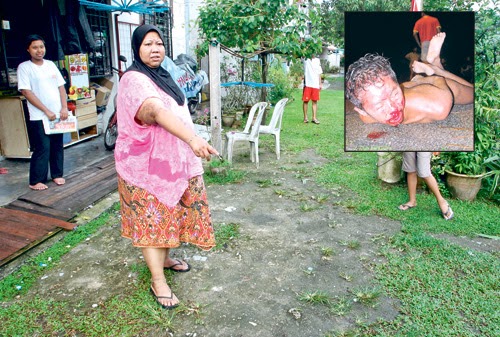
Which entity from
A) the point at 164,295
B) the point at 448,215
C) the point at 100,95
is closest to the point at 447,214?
the point at 448,215

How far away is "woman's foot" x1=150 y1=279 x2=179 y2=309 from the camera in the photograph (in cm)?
275

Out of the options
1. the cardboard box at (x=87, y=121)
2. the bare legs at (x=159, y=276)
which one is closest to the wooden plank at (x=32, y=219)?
the bare legs at (x=159, y=276)

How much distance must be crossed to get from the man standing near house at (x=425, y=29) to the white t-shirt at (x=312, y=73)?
6.18 metres

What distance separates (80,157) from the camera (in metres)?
6.25

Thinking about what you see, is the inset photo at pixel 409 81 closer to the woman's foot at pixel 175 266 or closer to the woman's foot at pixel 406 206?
the woman's foot at pixel 406 206

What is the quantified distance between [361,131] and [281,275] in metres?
1.32

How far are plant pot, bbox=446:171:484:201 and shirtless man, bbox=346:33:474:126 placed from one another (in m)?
1.49

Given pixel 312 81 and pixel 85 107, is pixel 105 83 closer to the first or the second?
pixel 85 107

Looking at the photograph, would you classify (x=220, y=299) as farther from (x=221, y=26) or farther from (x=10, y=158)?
(x=221, y=26)

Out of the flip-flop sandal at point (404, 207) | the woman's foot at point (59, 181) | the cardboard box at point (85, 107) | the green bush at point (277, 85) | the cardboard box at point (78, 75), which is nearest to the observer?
the flip-flop sandal at point (404, 207)

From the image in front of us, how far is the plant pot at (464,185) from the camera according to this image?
4629 mm

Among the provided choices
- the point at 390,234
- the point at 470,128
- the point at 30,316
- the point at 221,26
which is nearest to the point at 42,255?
the point at 30,316

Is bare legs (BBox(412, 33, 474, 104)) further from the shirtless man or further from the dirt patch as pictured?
the dirt patch

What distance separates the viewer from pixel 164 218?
8.82 ft
